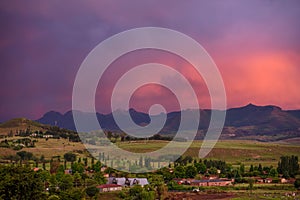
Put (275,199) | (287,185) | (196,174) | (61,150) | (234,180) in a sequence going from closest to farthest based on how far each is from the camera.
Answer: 1. (275,199)
2. (287,185)
3. (234,180)
4. (196,174)
5. (61,150)

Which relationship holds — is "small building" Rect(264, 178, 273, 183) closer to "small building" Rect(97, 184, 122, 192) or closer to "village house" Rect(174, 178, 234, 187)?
"village house" Rect(174, 178, 234, 187)

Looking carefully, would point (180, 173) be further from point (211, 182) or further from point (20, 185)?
point (20, 185)

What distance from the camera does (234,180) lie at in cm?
6384

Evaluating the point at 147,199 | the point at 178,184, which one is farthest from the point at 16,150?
the point at 147,199

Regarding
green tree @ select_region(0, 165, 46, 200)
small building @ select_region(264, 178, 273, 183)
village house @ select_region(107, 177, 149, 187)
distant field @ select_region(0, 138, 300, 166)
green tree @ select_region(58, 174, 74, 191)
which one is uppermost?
distant field @ select_region(0, 138, 300, 166)

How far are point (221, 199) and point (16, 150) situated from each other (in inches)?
2593

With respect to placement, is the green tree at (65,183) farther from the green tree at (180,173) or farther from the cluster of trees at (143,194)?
the green tree at (180,173)

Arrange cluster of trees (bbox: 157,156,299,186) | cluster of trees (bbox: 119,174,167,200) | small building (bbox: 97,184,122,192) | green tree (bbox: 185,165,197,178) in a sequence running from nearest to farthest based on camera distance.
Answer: cluster of trees (bbox: 119,174,167,200) < small building (bbox: 97,184,122,192) < cluster of trees (bbox: 157,156,299,186) < green tree (bbox: 185,165,197,178)

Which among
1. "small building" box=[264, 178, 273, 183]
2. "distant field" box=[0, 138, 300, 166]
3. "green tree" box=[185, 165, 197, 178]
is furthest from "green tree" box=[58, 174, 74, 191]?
"distant field" box=[0, 138, 300, 166]

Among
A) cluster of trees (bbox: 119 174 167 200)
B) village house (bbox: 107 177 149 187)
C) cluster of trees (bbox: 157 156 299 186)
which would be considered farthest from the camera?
cluster of trees (bbox: 157 156 299 186)

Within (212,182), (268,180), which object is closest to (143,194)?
(212,182)

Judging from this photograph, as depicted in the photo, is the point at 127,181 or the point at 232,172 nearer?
the point at 127,181

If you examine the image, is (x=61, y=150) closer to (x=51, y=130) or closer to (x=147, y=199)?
(x=51, y=130)

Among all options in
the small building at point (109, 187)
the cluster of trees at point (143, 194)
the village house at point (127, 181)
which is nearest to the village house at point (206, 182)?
the village house at point (127, 181)
